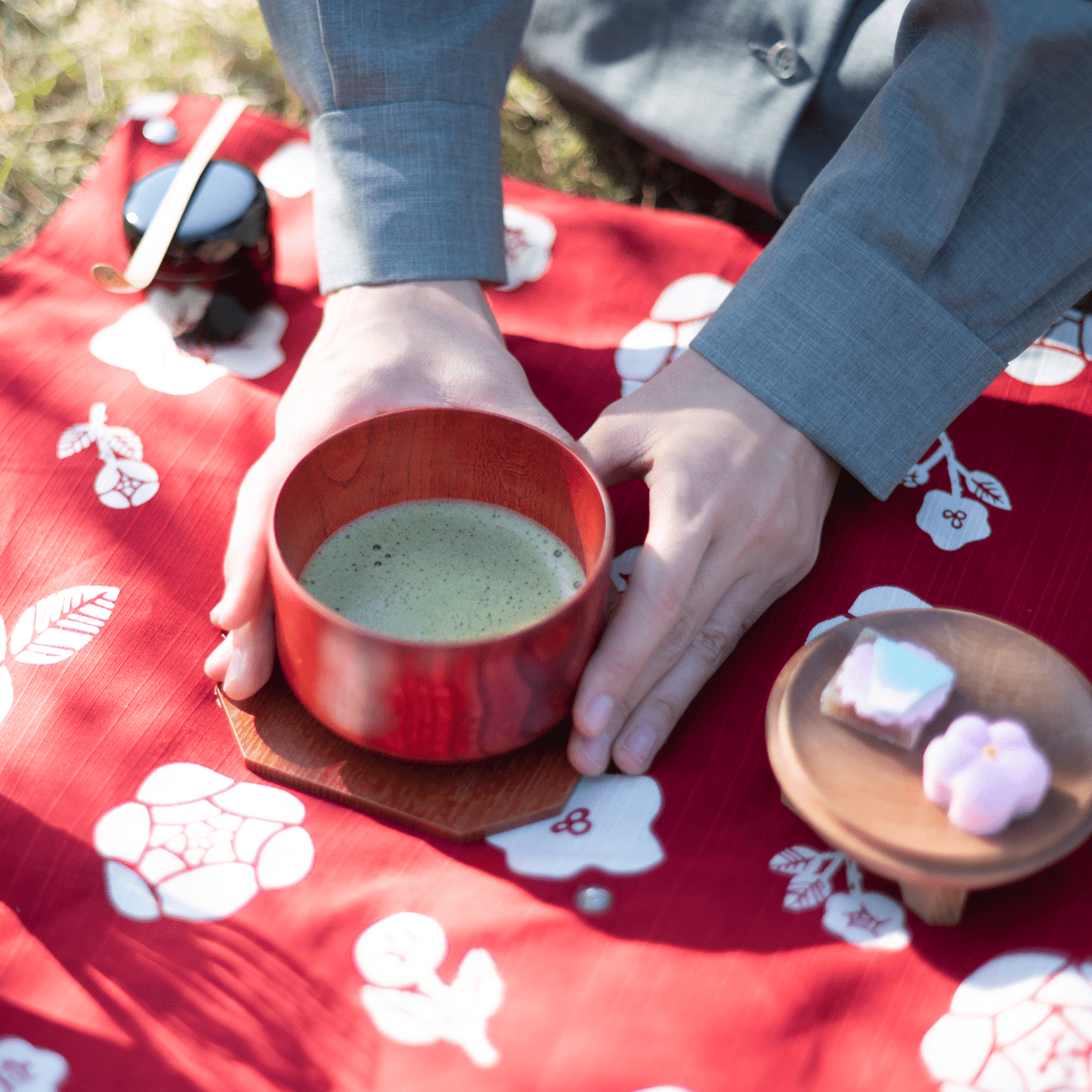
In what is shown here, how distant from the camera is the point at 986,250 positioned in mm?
848

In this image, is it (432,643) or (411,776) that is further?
(411,776)

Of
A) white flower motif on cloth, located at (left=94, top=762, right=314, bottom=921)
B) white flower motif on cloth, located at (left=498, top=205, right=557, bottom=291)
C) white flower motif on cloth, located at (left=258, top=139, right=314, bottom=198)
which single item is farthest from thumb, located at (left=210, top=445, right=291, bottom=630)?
white flower motif on cloth, located at (left=258, top=139, right=314, bottom=198)

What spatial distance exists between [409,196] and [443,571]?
1.39ft

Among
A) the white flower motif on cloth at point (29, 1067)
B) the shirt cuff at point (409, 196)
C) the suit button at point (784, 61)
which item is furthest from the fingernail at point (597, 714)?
the suit button at point (784, 61)

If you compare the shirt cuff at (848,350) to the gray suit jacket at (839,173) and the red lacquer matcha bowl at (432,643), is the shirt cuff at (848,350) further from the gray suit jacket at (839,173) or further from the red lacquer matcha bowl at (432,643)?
the red lacquer matcha bowl at (432,643)

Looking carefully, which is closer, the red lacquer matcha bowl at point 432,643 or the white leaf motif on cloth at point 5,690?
the red lacquer matcha bowl at point 432,643

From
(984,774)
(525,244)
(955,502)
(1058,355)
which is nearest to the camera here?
(984,774)

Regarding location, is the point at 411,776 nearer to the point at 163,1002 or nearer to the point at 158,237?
the point at 163,1002

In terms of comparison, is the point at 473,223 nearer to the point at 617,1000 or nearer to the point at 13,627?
the point at 13,627

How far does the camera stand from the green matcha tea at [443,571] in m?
0.71

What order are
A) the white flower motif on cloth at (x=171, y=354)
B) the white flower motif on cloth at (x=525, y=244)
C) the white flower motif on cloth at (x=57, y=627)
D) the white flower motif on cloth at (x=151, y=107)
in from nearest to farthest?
the white flower motif on cloth at (x=57, y=627) → the white flower motif on cloth at (x=171, y=354) → the white flower motif on cloth at (x=525, y=244) → the white flower motif on cloth at (x=151, y=107)

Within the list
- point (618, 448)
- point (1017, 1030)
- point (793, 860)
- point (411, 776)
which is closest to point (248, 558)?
point (411, 776)

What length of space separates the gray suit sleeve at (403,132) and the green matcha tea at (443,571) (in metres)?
0.30

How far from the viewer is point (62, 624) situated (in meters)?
0.82
